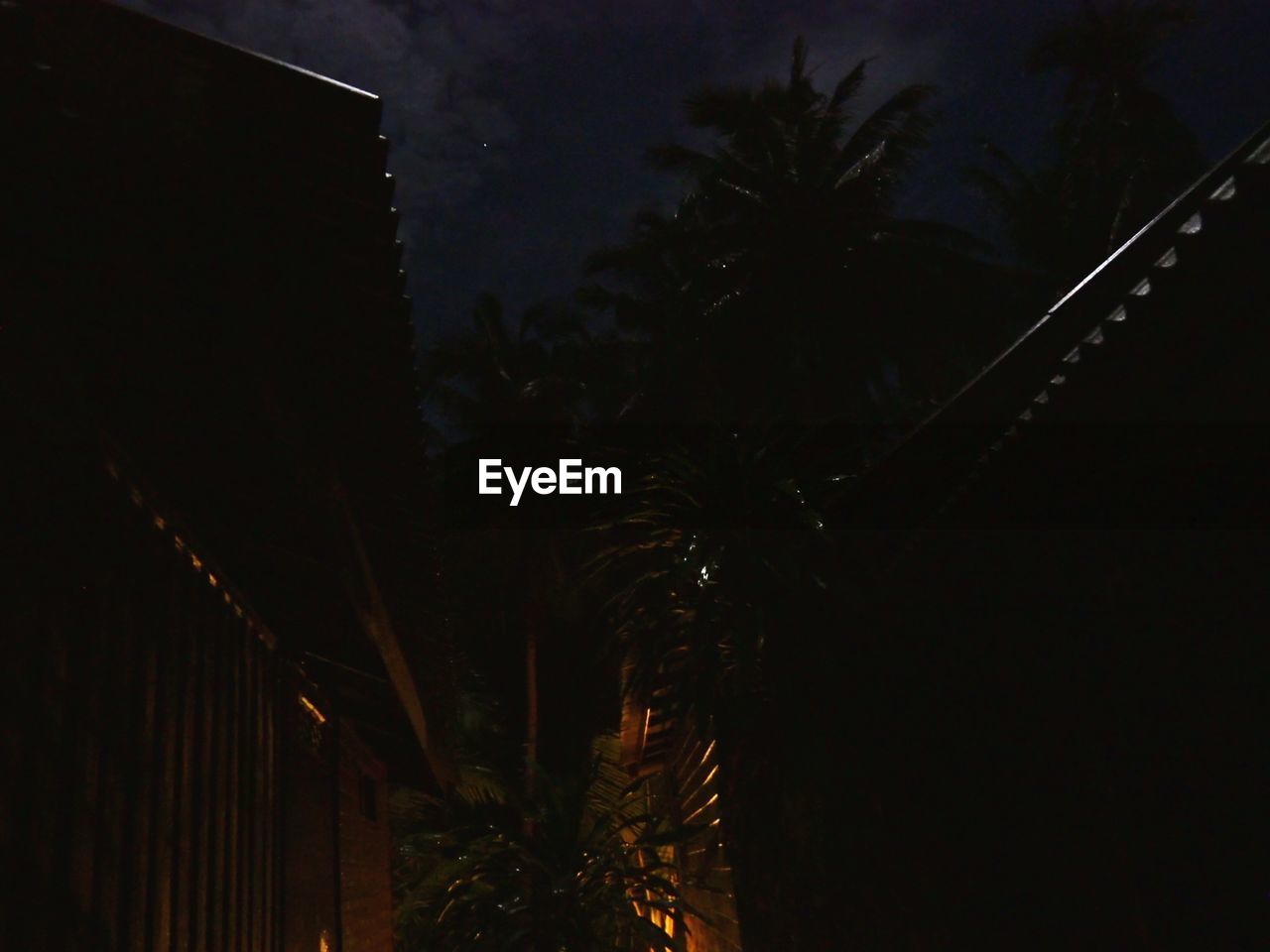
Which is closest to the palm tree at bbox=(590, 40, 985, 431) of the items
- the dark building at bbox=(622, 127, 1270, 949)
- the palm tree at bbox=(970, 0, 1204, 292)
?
the palm tree at bbox=(970, 0, 1204, 292)

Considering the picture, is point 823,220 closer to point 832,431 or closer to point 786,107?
point 786,107

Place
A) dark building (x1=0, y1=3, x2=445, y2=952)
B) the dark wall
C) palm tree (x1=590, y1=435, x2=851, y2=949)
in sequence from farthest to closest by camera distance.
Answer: palm tree (x1=590, y1=435, x2=851, y2=949) → the dark wall → dark building (x1=0, y1=3, x2=445, y2=952)

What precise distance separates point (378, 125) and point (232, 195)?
0.99 feet

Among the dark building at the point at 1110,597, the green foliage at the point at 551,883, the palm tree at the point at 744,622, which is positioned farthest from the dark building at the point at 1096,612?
the green foliage at the point at 551,883

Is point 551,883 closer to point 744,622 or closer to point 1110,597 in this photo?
point 744,622

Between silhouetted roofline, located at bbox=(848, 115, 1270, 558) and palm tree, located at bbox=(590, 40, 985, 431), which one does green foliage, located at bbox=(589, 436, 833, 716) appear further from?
palm tree, located at bbox=(590, 40, 985, 431)

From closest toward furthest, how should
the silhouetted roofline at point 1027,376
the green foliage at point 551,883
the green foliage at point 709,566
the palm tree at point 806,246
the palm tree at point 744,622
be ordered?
the silhouetted roofline at point 1027,376, the palm tree at point 744,622, the green foliage at point 709,566, the green foliage at point 551,883, the palm tree at point 806,246

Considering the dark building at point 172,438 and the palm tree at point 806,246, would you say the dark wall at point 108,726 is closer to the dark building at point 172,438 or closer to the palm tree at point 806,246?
the dark building at point 172,438

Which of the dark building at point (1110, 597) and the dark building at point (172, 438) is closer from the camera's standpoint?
the dark building at point (172, 438)

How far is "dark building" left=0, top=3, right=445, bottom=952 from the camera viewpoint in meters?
1.86

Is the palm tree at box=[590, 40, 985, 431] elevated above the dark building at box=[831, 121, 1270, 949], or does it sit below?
above

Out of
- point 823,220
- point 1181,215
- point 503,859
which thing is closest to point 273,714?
point 1181,215

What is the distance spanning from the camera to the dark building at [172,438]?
1.86m

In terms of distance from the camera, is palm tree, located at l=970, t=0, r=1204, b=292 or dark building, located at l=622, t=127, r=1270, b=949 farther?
palm tree, located at l=970, t=0, r=1204, b=292
